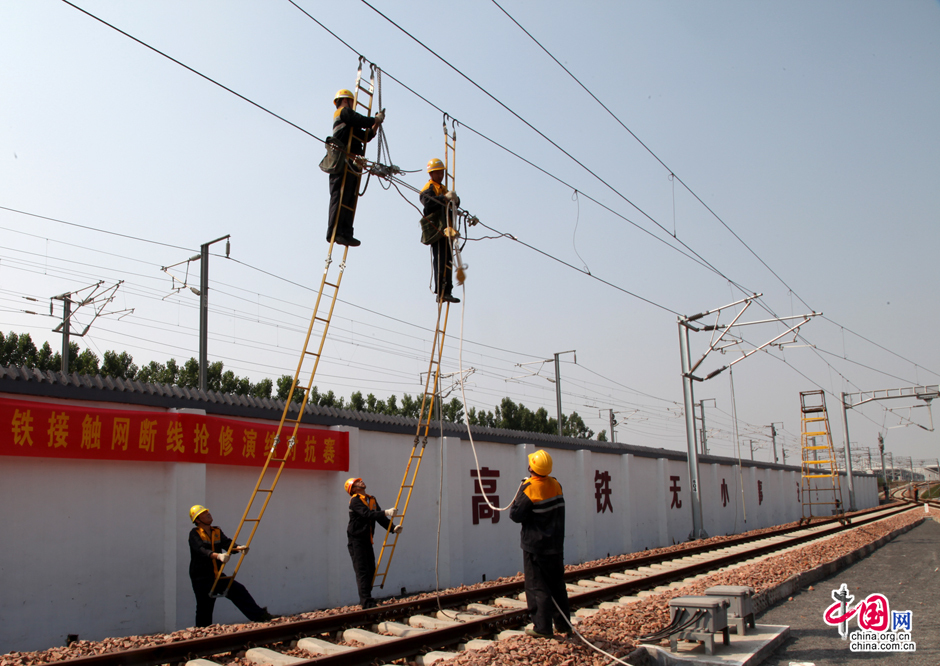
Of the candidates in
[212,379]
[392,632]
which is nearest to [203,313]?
[392,632]

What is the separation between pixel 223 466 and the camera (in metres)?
10.3

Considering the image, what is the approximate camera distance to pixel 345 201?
27.8 ft

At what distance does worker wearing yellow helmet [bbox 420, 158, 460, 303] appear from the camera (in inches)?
365

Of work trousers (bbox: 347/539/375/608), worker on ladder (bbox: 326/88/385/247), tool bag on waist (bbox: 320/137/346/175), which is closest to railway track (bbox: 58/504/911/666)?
work trousers (bbox: 347/539/375/608)

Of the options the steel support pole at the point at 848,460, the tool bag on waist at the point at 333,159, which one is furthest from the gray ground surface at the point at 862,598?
the steel support pole at the point at 848,460

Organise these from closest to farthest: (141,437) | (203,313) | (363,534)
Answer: (363,534), (141,437), (203,313)

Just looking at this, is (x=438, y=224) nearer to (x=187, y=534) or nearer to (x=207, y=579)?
(x=207, y=579)

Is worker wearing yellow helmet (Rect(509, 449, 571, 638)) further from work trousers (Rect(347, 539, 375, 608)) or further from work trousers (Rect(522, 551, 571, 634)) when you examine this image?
work trousers (Rect(347, 539, 375, 608))

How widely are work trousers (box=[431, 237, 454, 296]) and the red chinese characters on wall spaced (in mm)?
3004

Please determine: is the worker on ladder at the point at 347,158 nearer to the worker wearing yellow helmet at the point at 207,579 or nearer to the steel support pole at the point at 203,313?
the worker wearing yellow helmet at the point at 207,579

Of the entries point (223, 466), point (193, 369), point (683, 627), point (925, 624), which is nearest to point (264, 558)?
point (223, 466)

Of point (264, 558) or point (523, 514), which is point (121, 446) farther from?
point (523, 514)

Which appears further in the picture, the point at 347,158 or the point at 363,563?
the point at 363,563

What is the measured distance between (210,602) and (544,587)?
4.01m
